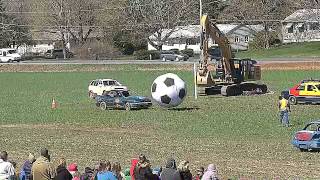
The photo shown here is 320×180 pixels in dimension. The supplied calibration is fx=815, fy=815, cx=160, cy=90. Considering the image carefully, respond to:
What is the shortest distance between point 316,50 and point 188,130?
6577 cm

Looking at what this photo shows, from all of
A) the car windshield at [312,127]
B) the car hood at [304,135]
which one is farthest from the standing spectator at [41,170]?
the car windshield at [312,127]

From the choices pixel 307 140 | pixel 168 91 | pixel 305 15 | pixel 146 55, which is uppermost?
pixel 305 15

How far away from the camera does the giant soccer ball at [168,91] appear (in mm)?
38688

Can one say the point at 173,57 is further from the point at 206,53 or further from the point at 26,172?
the point at 26,172

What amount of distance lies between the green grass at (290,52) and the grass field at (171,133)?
41.7 m

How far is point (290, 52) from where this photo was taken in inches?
3863

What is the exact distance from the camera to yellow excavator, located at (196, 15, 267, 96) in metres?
50.6

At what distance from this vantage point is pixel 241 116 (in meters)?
37.2

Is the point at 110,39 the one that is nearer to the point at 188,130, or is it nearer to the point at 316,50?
the point at 316,50

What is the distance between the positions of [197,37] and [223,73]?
226ft

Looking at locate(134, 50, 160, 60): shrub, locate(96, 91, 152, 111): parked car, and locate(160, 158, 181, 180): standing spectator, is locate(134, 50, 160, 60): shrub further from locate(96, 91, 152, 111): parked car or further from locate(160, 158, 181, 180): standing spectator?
locate(160, 158, 181, 180): standing spectator

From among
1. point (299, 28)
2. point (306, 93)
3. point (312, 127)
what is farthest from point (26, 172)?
point (299, 28)

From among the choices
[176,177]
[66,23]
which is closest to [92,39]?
[66,23]

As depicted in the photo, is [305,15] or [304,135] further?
[305,15]
